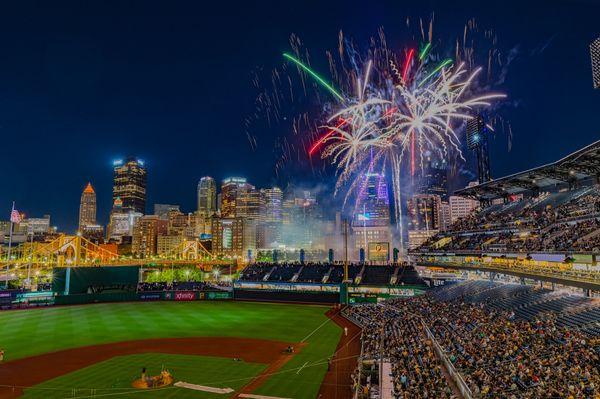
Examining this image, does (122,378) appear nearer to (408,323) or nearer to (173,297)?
(408,323)

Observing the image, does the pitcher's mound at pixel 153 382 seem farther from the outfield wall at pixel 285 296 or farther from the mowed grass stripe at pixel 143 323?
the outfield wall at pixel 285 296

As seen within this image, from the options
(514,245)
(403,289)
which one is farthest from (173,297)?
(514,245)

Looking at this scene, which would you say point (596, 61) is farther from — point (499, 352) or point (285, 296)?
point (285, 296)

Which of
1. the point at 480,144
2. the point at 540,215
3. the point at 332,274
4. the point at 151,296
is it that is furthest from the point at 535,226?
the point at 151,296

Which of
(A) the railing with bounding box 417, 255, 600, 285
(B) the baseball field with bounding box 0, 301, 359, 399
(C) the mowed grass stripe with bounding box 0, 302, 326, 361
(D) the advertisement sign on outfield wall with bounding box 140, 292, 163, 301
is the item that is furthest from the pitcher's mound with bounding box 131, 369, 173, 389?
(D) the advertisement sign on outfield wall with bounding box 140, 292, 163, 301

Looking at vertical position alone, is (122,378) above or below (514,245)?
below

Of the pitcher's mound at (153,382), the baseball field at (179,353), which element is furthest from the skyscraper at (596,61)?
the pitcher's mound at (153,382)

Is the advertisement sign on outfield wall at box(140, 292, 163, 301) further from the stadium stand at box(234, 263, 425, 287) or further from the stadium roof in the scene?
the stadium roof
